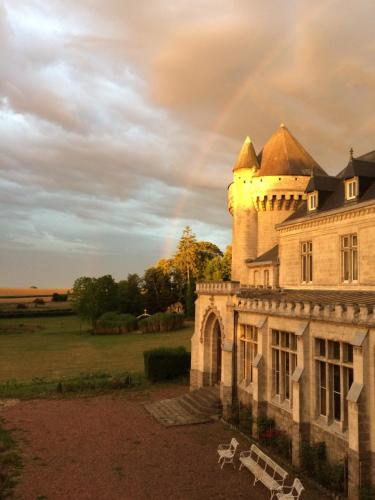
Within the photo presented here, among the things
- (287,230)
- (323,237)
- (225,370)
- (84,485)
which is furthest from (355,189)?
(84,485)

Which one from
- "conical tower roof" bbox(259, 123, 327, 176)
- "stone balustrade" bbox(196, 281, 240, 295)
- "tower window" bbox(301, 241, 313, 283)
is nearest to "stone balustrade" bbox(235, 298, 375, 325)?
"stone balustrade" bbox(196, 281, 240, 295)

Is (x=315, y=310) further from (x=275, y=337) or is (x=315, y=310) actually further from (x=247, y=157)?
(x=247, y=157)

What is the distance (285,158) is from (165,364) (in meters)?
22.1

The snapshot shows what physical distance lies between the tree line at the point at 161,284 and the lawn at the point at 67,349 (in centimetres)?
770

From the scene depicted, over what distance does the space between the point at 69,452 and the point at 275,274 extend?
19592 mm

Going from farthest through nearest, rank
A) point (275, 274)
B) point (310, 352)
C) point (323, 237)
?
point (275, 274) → point (323, 237) → point (310, 352)

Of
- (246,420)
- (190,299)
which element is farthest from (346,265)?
(190,299)

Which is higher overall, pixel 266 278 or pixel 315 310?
pixel 266 278

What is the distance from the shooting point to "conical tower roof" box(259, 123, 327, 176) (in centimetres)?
4053

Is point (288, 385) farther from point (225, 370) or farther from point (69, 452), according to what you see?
point (69, 452)

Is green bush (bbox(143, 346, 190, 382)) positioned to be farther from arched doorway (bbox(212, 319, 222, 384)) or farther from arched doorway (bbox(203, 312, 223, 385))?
arched doorway (bbox(212, 319, 222, 384))

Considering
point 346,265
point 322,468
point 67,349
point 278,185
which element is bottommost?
point 67,349

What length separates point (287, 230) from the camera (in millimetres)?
29266

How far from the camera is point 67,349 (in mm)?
54875
